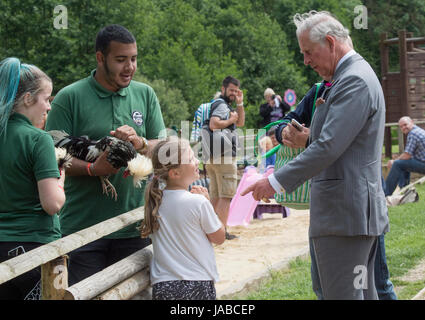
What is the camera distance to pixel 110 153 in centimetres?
348

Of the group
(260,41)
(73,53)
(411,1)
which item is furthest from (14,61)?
(411,1)

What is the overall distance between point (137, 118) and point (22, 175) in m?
0.93

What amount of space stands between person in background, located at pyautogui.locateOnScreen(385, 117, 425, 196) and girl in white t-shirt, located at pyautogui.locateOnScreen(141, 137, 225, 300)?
28.3 ft

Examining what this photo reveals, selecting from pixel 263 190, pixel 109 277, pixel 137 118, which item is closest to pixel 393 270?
pixel 263 190

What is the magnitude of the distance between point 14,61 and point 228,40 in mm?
32107

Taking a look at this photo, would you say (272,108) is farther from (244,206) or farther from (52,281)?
Answer: (52,281)

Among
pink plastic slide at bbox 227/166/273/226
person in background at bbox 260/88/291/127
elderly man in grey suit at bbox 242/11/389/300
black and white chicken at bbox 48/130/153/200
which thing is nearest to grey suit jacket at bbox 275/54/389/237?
elderly man in grey suit at bbox 242/11/389/300

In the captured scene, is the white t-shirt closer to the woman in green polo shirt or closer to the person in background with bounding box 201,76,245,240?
the woman in green polo shirt

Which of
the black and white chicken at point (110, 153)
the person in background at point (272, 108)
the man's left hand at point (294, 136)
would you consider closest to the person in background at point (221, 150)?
the man's left hand at point (294, 136)

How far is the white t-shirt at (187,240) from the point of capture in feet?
11.5

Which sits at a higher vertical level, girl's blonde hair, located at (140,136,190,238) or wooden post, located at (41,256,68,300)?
girl's blonde hair, located at (140,136,190,238)

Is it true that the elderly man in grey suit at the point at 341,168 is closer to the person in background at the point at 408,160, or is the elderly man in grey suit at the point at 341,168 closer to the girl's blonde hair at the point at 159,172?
the girl's blonde hair at the point at 159,172

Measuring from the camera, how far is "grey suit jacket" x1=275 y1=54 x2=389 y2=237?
319cm
